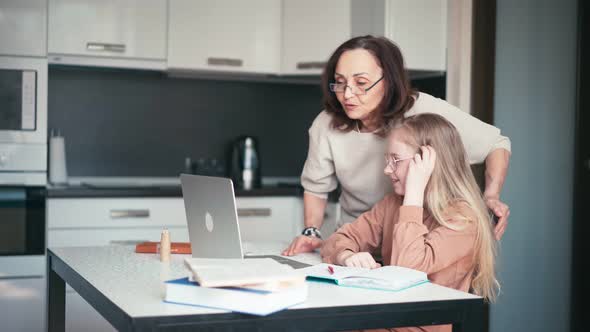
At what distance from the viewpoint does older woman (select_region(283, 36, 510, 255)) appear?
7.77ft

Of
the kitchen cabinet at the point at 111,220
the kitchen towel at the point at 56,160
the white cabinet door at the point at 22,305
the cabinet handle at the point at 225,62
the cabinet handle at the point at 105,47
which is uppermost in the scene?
the cabinet handle at the point at 105,47

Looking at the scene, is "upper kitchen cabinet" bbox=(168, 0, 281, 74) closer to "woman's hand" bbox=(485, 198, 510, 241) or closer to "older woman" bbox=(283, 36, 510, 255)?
"older woman" bbox=(283, 36, 510, 255)

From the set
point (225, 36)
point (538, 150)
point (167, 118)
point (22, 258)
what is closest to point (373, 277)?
point (538, 150)

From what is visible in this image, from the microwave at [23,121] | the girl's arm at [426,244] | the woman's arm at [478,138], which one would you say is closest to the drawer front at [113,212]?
the microwave at [23,121]

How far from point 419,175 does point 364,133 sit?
563 millimetres

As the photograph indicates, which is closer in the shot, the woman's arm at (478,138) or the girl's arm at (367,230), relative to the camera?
the girl's arm at (367,230)

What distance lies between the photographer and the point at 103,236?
3697 millimetres

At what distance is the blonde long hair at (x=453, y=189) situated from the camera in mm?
1973

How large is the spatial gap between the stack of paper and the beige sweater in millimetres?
1124

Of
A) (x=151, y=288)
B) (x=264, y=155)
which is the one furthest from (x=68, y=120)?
(x=151, y=288)

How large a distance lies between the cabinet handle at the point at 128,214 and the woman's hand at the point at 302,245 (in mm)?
1575

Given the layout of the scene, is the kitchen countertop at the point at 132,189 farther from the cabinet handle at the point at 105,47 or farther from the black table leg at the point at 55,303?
the black table leg at the point at 55,303

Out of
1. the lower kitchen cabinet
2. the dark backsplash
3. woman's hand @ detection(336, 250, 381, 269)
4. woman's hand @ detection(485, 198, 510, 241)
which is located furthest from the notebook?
Result: the dark backsplash

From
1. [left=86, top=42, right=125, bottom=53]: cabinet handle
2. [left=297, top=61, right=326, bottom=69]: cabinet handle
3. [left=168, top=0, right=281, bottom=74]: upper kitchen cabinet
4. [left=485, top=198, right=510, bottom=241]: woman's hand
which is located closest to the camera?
[left=485, top=198, right=510, bottom=241]: woman's hand
